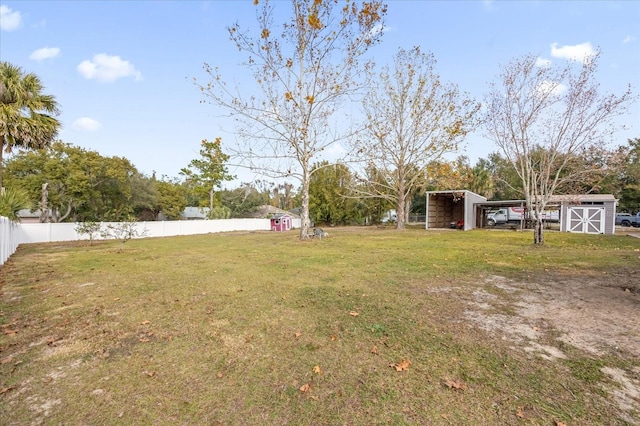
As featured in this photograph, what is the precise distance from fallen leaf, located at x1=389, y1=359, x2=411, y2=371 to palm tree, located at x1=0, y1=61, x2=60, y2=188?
14.6m

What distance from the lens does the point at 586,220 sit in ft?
66.4

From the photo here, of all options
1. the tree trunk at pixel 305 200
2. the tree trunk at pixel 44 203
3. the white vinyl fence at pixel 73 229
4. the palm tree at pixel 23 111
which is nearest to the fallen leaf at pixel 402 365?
the white vinyl fence at pixel 73 229

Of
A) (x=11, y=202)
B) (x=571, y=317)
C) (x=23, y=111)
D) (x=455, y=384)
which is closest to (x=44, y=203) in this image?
(x=11, y=202)

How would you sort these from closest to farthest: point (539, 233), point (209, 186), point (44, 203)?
point (539, 233), point (44, 203), point (209, 186)

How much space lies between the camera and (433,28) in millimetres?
12523

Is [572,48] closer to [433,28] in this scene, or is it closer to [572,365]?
[433,28]

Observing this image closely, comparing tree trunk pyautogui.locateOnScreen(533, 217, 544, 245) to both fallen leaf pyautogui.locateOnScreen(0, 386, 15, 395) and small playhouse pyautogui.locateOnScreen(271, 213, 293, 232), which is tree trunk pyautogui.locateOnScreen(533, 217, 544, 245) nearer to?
fallen leaf pyautogui.locateOnScreen(0, 386, 15, 395)

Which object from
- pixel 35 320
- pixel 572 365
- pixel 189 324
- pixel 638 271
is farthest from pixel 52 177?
pixel 638 271

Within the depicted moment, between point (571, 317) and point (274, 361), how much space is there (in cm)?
392

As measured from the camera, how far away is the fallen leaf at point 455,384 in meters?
2.56

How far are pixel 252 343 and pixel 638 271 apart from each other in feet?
28.0

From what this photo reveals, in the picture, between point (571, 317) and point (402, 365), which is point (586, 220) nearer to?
point (571, 317)

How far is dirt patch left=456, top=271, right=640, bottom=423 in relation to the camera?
3053 millimetres

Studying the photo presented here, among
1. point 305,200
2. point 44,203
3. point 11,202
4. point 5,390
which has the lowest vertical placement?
point 5,390
